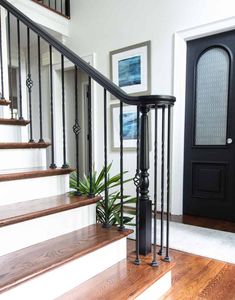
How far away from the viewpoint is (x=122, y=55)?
3.58 m

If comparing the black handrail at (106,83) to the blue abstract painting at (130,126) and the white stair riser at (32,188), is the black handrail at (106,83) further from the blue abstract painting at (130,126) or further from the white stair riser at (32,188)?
the blue abstract painting at (130,126)

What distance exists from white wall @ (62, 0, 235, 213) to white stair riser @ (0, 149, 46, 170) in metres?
1.89

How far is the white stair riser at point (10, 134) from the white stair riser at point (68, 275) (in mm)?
1122

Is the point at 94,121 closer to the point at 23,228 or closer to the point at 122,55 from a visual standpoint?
the point at 122,55

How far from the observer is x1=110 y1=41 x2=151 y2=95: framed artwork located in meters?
3.36

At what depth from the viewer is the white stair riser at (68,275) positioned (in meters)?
1.04

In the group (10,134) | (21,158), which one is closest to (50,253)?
(21,158)

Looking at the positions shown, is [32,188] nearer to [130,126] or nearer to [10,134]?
[10,134]

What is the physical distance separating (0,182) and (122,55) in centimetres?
278

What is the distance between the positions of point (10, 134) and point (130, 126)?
193cm

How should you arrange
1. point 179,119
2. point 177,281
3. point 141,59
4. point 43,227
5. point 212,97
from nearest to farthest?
point 43,227 < point 177,281 < point 212,97 < point 179,119 < point 141,59

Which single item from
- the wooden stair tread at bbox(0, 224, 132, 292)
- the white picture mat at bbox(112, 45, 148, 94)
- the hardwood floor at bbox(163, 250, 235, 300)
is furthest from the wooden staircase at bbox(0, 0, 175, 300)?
the white picture mat at bbox(112, 45, 148, 94)

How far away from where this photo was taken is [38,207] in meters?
1.37

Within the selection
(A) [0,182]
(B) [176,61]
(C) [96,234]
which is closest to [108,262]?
(C) [96,234]
